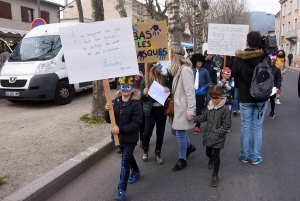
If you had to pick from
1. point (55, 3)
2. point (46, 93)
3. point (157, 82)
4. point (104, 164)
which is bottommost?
point (104, 164)

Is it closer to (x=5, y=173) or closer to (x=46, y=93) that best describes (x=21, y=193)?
(x=5, y=173)

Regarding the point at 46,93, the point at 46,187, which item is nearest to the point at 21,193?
the point at 46,187

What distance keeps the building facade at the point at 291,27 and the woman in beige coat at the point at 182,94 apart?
3741cm

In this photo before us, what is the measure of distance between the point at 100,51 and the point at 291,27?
51633 millimetres

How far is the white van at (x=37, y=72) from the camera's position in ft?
25.7

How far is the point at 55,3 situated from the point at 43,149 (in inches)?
1176

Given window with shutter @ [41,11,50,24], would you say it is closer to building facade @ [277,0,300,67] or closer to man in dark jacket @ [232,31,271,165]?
man in dark jacket @ [232,31,271,165]

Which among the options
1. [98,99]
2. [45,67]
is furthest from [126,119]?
[45,67]

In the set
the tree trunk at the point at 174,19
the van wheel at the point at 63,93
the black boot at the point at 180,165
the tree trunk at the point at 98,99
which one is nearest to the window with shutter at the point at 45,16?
the tree trunk at the point at 174,19

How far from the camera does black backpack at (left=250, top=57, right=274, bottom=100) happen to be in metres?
3.96

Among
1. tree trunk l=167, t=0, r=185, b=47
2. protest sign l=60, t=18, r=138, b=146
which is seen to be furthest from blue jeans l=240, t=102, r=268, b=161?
tree trunk l=167, t=0, r=185, b=47

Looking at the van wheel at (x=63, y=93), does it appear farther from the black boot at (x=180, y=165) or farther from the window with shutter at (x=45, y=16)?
the window with shutter at (x=45, y=16)

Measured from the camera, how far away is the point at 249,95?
414cm

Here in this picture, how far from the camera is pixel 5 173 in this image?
379 cm
